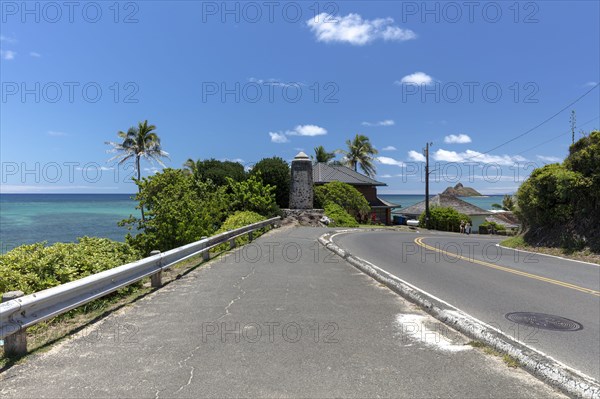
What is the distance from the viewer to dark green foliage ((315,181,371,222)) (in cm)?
4297

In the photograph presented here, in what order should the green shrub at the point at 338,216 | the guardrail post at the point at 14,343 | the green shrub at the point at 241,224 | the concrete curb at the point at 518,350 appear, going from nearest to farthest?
the concrete curb at the point at 518,350, the guardrail post at the point at 14,343, the green shrub at the point at 241,224, the green shrub at the point at 338,216

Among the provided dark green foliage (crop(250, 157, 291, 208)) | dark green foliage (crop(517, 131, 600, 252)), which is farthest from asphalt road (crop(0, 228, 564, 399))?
dark green foliage (crop(250, 157, 291, 208))

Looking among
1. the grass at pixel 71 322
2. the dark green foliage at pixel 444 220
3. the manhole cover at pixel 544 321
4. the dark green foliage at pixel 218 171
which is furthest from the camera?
the dark green foliage at pixel 444 220

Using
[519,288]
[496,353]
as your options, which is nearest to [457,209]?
[519,288]

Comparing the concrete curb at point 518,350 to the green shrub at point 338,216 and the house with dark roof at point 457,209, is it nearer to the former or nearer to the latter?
the green shrub at point 338,216

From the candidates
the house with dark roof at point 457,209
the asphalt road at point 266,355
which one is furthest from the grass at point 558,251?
the house with dark roof at point 457,209

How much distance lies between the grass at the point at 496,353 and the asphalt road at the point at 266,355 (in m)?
0.10

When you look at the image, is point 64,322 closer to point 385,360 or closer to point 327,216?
point 385,360

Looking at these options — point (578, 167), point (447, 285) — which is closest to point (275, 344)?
point (447, 285)

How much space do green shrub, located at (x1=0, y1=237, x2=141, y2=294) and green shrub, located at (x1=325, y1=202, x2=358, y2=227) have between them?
100ft

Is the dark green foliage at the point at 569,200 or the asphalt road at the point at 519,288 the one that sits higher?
the dark green foliage at the point at 569,200

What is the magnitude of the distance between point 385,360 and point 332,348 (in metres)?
0.70

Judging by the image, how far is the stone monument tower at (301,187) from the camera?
118 ft

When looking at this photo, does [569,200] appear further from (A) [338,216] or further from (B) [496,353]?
(A) [338,216]
